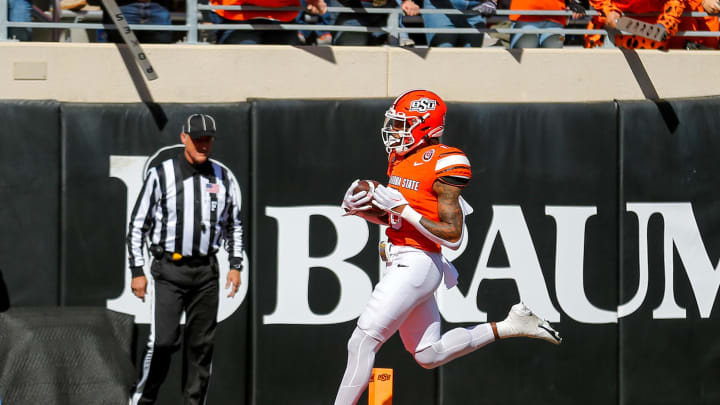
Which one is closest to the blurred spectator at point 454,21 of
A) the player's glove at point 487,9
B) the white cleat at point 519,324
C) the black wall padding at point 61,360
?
the player's glove at point 487,9

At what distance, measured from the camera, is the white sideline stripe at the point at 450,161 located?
5.59 m

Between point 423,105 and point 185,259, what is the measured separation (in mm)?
1903

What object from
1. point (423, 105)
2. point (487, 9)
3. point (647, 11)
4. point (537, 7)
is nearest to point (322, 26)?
point (487, 9)

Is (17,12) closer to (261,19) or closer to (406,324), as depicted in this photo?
(261,19)

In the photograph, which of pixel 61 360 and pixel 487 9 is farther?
pixel 487 9

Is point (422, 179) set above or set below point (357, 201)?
above

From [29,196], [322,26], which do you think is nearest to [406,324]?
[322,26]

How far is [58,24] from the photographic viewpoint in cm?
739

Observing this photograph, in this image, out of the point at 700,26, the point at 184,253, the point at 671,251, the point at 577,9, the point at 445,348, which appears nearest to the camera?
the point at 445,348

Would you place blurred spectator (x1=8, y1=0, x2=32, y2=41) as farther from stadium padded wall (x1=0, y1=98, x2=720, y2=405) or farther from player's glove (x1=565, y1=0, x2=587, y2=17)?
player's glove (x1=565, y1=0, x2=587, y2=17)

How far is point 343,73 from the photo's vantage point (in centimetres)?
759

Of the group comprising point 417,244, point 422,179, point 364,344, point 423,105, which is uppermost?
point 423,105

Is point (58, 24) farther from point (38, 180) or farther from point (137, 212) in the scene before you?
point (137, 212)

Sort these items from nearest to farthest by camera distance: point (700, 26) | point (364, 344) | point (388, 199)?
point (388, 199) → point (364, 344) → point (700, 26)
